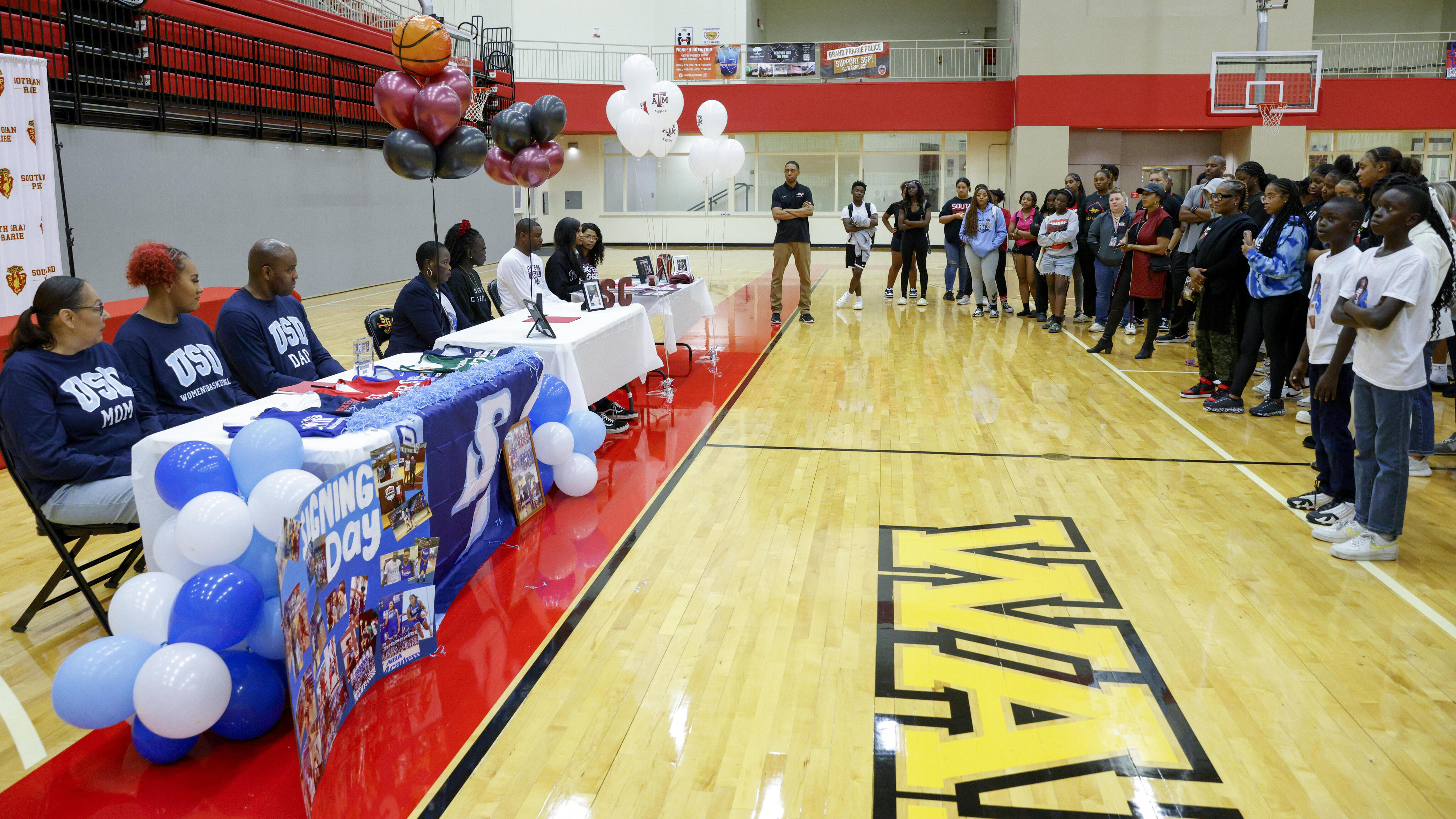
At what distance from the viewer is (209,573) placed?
2.63 m

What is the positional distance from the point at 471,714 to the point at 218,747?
2.29 ft

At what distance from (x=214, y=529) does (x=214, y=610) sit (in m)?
0.24

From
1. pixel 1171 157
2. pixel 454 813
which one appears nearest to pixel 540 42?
pixel 1171 157

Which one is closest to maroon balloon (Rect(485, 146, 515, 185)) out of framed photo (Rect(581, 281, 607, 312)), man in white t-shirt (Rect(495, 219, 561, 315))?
man in white t-shirt (Rect(495, 219, 561, 315))

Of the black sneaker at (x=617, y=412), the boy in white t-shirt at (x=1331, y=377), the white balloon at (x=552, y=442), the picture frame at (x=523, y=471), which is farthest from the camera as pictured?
the black sneaker at (x=617, y=412)

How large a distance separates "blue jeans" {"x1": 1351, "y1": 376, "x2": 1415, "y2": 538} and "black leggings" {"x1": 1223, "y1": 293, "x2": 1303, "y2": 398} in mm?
2221

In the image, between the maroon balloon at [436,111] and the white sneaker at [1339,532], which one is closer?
the white sneaker at [1339,532]

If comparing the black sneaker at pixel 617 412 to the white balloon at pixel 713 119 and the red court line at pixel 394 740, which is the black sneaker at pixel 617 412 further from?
the white balloon at pixel 713 119

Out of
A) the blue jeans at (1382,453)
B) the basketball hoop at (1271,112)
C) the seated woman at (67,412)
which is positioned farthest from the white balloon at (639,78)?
the basketball hoop at (1271,112)

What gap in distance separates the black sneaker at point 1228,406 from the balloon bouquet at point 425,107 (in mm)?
5235

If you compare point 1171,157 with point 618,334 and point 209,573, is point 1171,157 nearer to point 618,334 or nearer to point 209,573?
point 618,334

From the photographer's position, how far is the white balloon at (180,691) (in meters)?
2.44

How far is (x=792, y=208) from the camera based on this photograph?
10195 mm

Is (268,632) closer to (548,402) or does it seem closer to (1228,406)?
(548,402)
